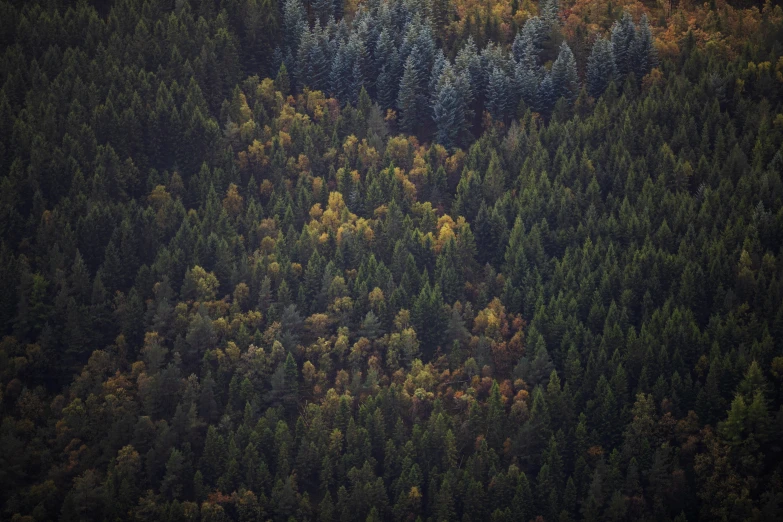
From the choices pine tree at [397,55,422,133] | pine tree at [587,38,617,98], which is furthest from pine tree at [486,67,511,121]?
pine tree at [587,38,617,98]

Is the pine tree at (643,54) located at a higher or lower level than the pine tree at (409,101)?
higher

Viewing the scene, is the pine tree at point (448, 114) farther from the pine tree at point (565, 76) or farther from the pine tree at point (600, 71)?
the pine tree at point (600, 71)

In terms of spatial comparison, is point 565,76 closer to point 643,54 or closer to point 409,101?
point 643,54

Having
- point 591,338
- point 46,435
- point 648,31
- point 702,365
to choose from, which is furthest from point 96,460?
point 648,31

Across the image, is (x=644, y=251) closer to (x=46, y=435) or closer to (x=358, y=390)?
(x=358, y=390)

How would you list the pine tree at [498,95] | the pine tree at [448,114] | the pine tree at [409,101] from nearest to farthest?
1. the pine tree at [448,114]
2. the pine tree at [498,95]
3. the pine tree at [409,101]

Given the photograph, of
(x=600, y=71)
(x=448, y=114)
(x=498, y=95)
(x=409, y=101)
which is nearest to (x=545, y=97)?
(x=498, y=95)

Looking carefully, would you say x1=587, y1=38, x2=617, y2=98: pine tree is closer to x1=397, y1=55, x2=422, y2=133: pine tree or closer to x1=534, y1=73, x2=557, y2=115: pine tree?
x1=534, y1=73, x2=557, y2=115: pine tree

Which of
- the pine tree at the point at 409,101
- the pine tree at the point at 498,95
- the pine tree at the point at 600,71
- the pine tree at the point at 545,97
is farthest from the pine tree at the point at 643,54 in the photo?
the pine tree at the point at 409,101

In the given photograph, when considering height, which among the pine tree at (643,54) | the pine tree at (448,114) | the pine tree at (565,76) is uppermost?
the pine tree at (643,54)
